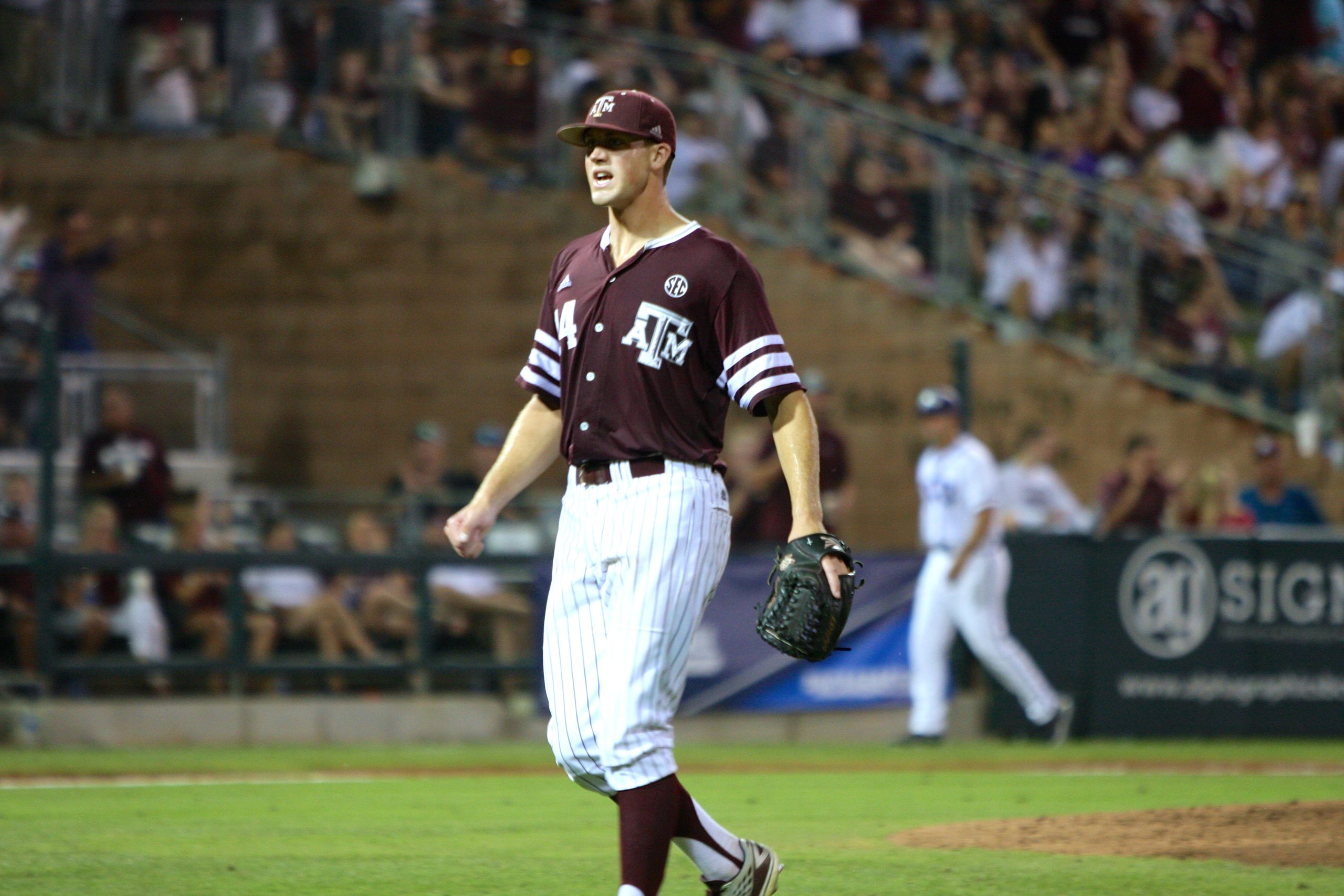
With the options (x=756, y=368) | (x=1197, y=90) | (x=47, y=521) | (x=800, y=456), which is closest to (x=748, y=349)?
(x=756, y=368)

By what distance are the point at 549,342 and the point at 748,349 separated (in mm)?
652

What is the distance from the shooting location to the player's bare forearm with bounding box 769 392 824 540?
504cm

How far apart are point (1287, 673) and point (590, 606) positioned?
9.28 metres

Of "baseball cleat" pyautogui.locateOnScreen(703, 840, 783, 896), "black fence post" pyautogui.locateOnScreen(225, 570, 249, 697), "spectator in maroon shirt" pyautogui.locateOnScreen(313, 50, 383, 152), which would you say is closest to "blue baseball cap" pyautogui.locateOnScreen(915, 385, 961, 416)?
"black fence post" pyautogui.locateOnScreen(225, 570, 249, 697)

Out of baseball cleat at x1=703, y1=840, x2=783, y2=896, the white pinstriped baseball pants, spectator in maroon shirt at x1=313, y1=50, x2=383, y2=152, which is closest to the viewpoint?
the white pinstriped baseball pants

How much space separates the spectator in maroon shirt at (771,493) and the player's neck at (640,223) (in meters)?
8.19

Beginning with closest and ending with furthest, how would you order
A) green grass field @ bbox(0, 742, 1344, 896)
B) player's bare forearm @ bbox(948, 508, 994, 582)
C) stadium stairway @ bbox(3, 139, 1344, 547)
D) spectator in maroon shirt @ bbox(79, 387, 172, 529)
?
green grass field @ bbox(0, 742, 1344, 896) < player's bare forearm @ bbox(948, 508, 994, 582) < spectator in maroon shirt @ bbox(79, 387, 172, 529) < stadium stairway @ bbox(3, 139, 1344, 547)

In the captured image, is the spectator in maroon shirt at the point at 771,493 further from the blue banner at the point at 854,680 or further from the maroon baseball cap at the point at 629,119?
the maroon baseball cap at the point at 629,119

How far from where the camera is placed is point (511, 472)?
5492mm

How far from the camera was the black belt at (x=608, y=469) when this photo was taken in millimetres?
5098

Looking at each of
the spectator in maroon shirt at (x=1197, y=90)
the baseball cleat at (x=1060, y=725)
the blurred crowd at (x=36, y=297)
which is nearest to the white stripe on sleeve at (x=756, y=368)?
the baseball cleat at (x=1060, y=725)

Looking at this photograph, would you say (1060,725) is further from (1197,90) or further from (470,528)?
(470,528)

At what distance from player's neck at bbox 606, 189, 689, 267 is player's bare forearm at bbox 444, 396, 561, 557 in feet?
1.76

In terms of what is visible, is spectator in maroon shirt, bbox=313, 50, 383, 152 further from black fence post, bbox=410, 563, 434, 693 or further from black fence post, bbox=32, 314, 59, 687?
black fence post, bbox=410, 563, 434, 693
